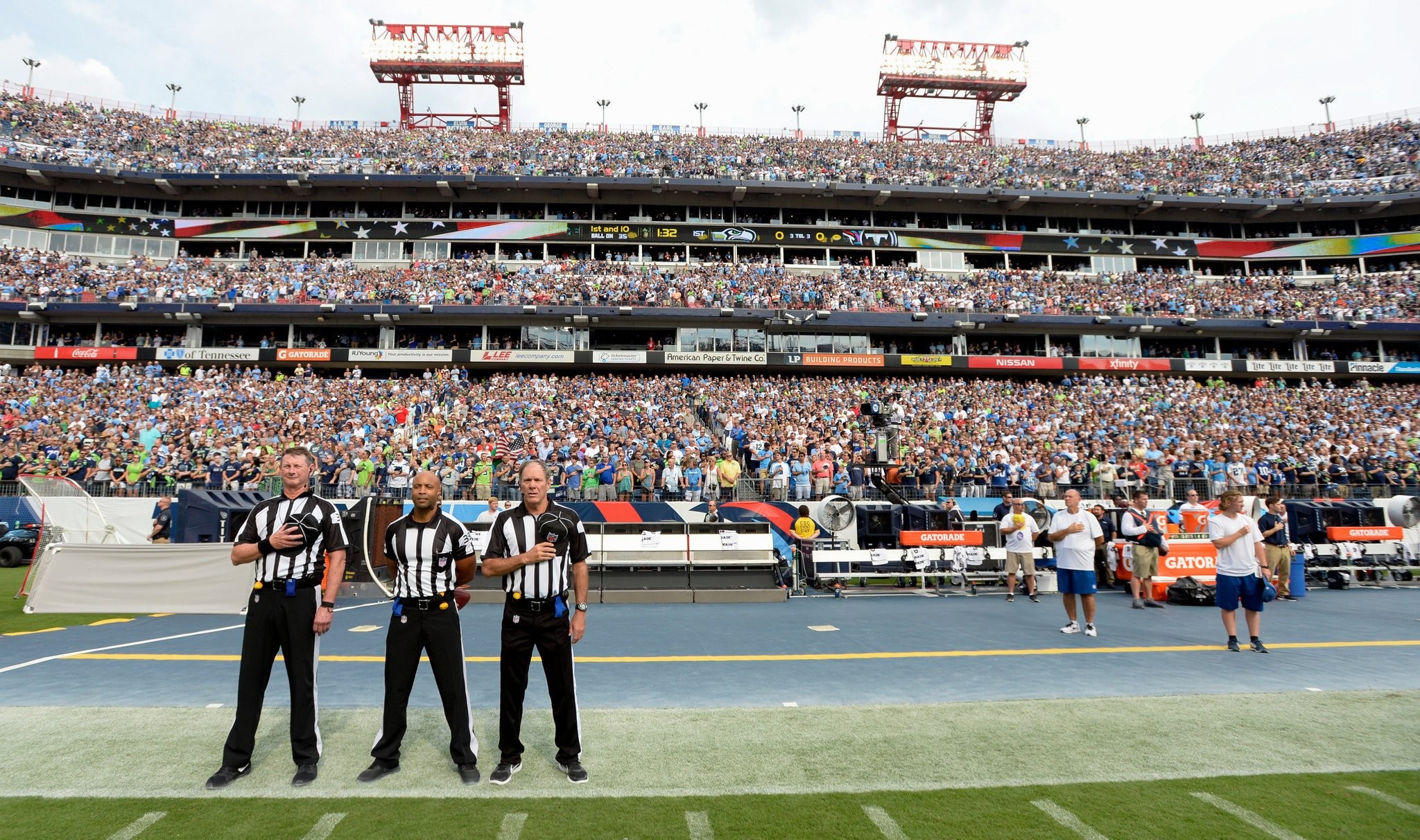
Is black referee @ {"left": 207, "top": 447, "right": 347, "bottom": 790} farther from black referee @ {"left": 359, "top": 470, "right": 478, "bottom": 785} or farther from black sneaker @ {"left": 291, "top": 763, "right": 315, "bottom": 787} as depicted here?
black referee @ {"left": 359, "top": 470, "right": 478, "bottom": 785}

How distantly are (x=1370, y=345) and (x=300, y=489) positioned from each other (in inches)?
2229

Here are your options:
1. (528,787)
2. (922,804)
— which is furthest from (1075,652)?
(528,787)

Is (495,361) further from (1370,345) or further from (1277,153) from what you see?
(1277,153)

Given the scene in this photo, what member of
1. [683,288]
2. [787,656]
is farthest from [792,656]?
[683,288]

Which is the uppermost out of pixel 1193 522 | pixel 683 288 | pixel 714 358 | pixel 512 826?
pixel 683 288

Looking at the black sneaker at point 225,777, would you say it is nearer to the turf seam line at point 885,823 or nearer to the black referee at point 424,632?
the black referee at point 424,632

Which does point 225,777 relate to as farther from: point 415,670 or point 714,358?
point 714,358

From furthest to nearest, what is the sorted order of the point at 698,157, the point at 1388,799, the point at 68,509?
1. the point at 698,157
2. the point at 68,509
3. the point at 1388,799

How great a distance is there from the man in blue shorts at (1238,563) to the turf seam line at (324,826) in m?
9.59

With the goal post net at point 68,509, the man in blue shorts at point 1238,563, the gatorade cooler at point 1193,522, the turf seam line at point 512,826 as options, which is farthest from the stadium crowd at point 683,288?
the turf seam line at point 512,826

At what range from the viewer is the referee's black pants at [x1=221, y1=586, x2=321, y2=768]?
14.9ft

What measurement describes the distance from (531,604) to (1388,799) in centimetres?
550

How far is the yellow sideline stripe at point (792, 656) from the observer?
26.0 ft

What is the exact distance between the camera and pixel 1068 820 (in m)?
3.91
